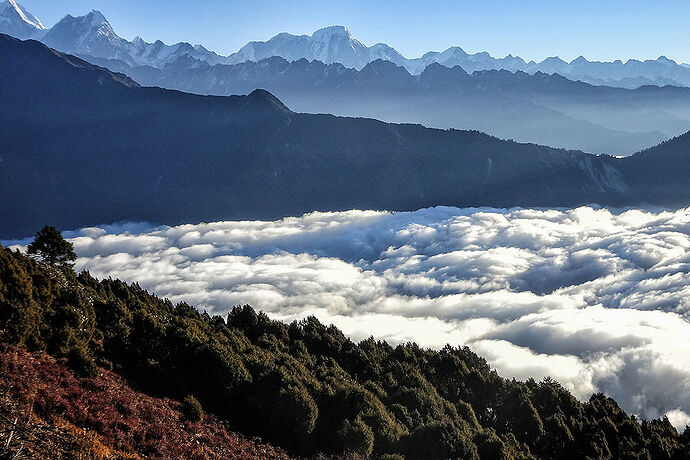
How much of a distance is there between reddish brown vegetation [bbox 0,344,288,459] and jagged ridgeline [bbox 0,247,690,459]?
2.09m

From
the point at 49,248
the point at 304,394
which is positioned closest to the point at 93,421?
the point at 304,394

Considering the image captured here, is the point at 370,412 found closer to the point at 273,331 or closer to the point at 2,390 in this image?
the point at 2,390

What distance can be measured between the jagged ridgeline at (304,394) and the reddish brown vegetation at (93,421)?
82.3 inches

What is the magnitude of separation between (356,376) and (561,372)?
13751 centimetres

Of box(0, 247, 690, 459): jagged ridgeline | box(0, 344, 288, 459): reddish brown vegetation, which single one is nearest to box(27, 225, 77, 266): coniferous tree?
box(0, 247, 690, 459): jagged ridgeline

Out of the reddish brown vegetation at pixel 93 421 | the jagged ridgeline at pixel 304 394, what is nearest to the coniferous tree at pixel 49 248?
the jagged ridgeline at pixel 304 394

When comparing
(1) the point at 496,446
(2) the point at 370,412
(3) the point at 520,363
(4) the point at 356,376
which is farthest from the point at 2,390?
(3) the point at 520,363

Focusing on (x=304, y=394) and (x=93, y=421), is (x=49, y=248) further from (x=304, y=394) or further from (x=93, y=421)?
(x=93, y=421)

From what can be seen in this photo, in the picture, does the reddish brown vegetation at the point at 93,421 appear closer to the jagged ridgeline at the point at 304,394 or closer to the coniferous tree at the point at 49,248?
the jagged ridgeline at the point at 304,394

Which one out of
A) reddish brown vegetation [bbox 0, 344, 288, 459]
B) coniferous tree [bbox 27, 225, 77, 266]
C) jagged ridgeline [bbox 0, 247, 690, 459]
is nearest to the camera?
reddish brown vegetation [bbox 0, 344, 288, 459]

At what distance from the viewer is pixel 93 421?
32750 millimetres

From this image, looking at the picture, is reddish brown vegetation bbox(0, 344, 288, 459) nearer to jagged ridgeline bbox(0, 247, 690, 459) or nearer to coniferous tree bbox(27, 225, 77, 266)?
jagged ridgeline bbox(0, 247, 690, 459)

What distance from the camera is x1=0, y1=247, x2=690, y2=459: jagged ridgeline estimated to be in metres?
44.3

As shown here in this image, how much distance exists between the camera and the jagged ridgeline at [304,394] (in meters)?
44.3
